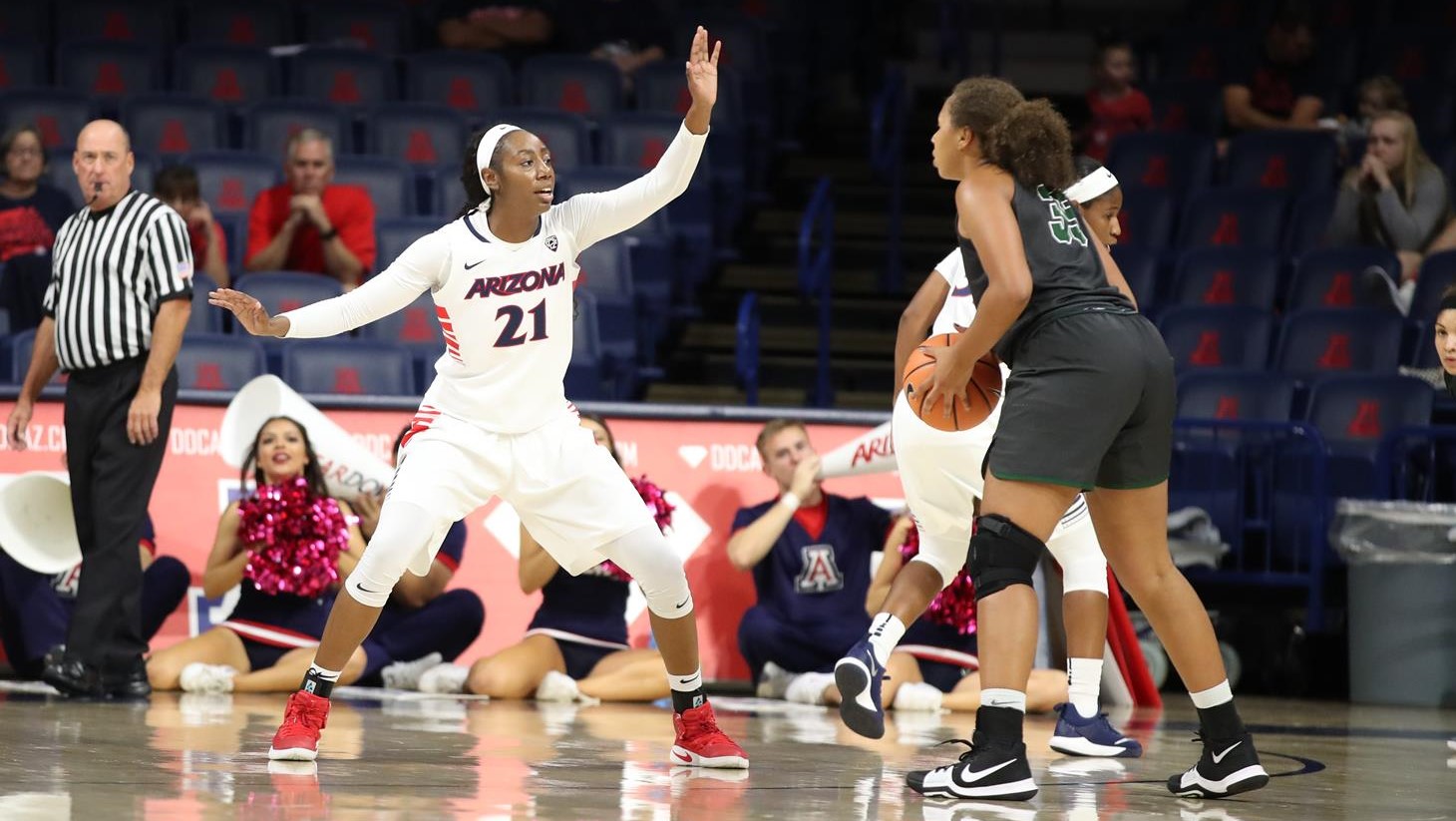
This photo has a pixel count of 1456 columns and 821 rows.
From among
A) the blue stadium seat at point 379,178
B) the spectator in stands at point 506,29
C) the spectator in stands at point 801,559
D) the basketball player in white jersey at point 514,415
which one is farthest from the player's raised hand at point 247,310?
the spectator in stands at point 506,29

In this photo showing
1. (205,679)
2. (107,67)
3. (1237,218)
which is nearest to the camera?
(205,679)

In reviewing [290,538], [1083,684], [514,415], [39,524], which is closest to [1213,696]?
[1083,684]

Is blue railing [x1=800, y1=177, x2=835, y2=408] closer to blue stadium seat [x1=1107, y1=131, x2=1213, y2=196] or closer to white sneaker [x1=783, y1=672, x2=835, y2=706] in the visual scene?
blue stadium seat [x1=1107, y1=131, x2=1213, y2=196]

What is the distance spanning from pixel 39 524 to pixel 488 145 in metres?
3.50

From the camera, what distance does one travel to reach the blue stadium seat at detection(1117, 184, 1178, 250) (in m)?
11.9

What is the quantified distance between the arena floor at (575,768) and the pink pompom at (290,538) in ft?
2.02

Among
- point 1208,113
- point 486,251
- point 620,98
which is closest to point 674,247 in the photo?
point 620,98

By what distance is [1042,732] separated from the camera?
7.18m

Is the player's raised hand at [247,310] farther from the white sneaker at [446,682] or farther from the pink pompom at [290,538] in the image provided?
the white sneaker at [446,682]

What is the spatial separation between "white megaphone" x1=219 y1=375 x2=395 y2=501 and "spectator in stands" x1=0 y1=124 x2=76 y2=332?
213 centimetres

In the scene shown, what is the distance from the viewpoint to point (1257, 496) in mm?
9641

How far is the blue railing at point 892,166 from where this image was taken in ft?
41.8

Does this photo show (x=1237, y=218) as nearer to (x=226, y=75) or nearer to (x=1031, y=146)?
(x=226, y=75)

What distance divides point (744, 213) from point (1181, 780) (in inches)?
336
